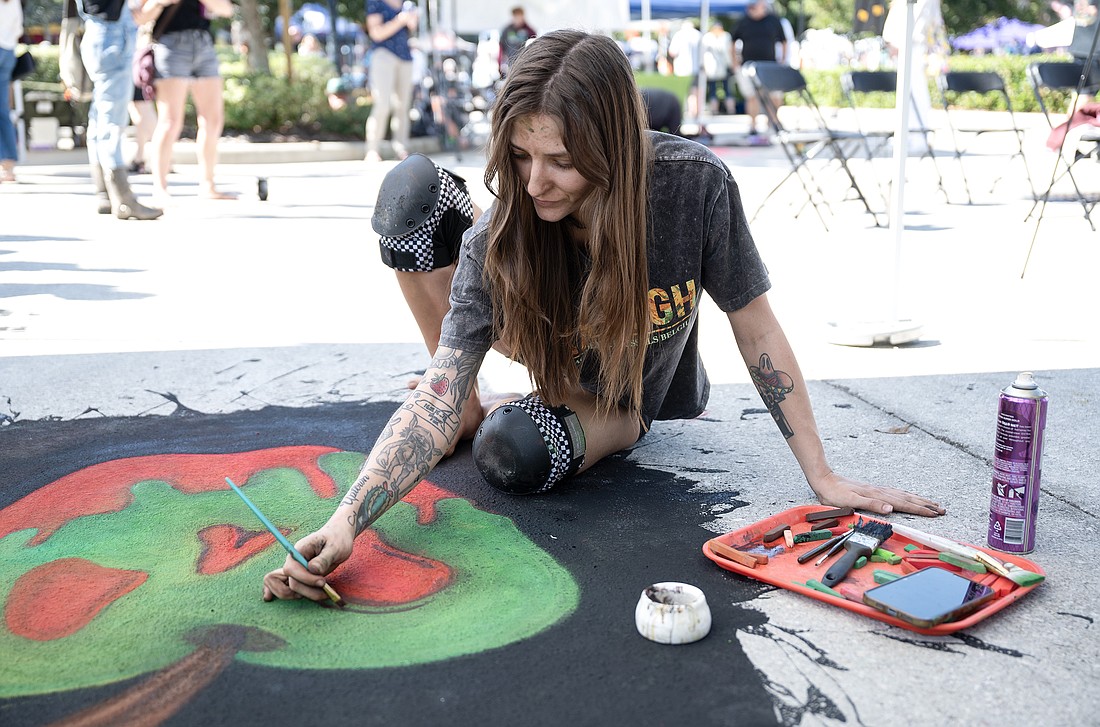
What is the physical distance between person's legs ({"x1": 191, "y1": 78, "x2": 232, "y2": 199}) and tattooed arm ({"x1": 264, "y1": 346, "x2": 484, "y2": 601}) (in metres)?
4.57

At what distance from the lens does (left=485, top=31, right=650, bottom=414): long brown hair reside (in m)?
1.87

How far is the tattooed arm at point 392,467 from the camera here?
1837 mm

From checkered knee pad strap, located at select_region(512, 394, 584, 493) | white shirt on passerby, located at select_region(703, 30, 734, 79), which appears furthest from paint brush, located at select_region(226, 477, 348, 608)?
white shirt on passerby, located at select_region(703, 30, 734, 79)

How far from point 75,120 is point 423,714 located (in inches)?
407

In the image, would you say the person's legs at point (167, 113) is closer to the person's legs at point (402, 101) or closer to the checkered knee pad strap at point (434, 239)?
the person's legs at point (402, 101)

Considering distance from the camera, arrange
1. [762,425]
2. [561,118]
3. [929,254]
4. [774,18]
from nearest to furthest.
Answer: [561,118], [762,425], [929,254], [774,18]

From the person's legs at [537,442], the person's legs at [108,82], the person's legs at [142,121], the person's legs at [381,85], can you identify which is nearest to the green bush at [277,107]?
the person's legs at [381,85]

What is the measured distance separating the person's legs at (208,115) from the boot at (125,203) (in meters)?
0.50

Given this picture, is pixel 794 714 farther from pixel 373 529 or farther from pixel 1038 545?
pixel 373 529

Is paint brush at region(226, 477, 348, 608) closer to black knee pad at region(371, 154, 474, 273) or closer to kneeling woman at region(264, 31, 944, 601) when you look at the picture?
kneeling woman at region(264, 31, 944, 601)

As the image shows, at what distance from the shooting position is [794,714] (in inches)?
60.7

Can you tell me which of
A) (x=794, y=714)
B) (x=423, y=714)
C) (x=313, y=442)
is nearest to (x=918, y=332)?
(x=313, y=442)

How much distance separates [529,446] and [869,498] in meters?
0.73

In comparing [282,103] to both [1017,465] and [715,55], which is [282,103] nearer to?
[715,55]
